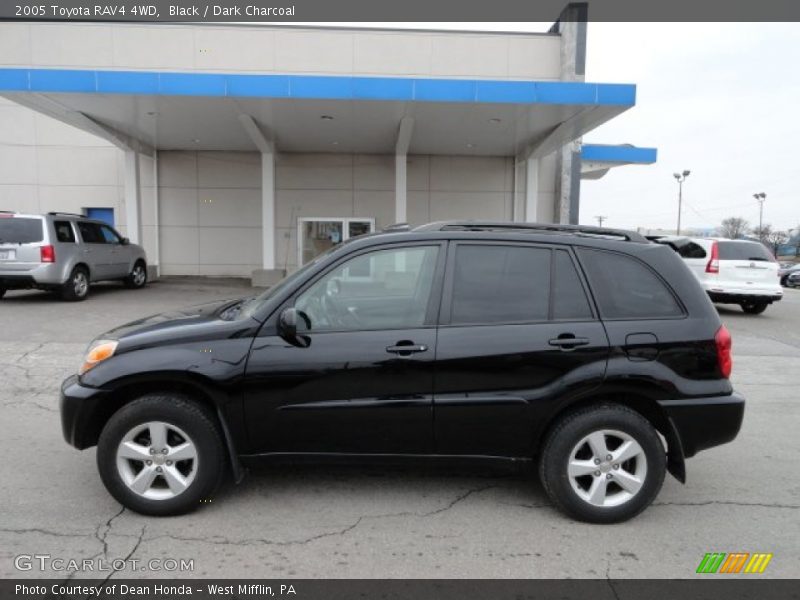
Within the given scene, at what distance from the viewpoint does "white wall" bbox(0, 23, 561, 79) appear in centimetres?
1711

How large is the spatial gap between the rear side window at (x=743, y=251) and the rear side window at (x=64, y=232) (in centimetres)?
1406

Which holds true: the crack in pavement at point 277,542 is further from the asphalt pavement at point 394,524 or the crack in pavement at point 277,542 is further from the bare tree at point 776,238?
the bare tree at point 776,238

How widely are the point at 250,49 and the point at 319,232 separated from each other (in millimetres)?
5931

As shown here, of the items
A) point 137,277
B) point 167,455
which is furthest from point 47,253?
point 167,455

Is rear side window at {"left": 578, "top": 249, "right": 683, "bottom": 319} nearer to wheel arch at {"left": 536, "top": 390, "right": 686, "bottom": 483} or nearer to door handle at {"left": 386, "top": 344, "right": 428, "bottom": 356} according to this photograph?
wheel arch at {"left": 536, "top": 390, "right": 686, "bottom": 483}

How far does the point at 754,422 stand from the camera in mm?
5355

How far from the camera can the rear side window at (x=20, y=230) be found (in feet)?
36.2

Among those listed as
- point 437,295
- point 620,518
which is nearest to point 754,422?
point 620,518

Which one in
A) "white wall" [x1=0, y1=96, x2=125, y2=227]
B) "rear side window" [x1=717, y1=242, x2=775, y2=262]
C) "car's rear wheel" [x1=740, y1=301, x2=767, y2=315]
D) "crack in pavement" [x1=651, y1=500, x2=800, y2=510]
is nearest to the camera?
"crack in pavement" [x1=651, y1=500, x2=800, y2=510]

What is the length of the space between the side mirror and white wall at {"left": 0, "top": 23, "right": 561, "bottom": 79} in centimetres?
1580

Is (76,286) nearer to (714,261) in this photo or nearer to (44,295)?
(44,295)

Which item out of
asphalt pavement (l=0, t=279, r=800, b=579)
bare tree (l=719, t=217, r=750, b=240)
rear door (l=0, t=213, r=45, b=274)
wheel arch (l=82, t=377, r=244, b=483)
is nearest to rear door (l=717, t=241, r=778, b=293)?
asphalt pavement (l=0, t=279, r=800, b=579)

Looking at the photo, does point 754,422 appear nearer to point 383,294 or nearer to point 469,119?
point 383,294

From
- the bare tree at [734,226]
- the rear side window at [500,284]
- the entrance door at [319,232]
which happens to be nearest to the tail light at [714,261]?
the entrance door at [319,232]
